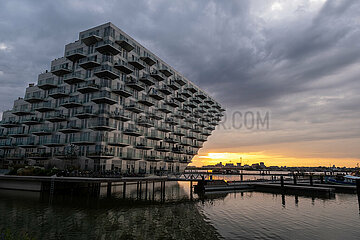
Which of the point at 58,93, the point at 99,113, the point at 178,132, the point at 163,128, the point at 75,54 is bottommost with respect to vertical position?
the point at 178,132

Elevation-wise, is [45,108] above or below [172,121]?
above

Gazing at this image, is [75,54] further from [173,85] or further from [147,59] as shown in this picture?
[173,85]

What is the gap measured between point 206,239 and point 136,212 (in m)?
11.4

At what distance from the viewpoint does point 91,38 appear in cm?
5272

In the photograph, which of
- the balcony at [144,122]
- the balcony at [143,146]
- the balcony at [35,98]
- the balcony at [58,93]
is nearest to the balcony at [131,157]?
→ the balcony at [143,146]

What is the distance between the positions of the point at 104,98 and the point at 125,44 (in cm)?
1521

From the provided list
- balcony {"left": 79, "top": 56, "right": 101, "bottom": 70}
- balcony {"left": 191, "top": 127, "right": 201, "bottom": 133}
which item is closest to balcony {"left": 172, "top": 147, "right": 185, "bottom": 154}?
balcony {"left": 191, "top": 127, "right": 201, "bottom": 133}

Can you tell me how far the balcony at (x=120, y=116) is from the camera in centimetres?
5097

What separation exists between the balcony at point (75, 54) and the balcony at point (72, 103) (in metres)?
10.1

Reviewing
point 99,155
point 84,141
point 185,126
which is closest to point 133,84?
point 84,141

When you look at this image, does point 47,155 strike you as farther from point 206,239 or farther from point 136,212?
point 206,239

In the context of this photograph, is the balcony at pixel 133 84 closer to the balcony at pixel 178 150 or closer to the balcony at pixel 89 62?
the balcony at pixel 89 62

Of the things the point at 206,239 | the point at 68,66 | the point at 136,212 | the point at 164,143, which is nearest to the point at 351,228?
the point at 206,239

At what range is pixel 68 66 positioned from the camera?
2303 inches
